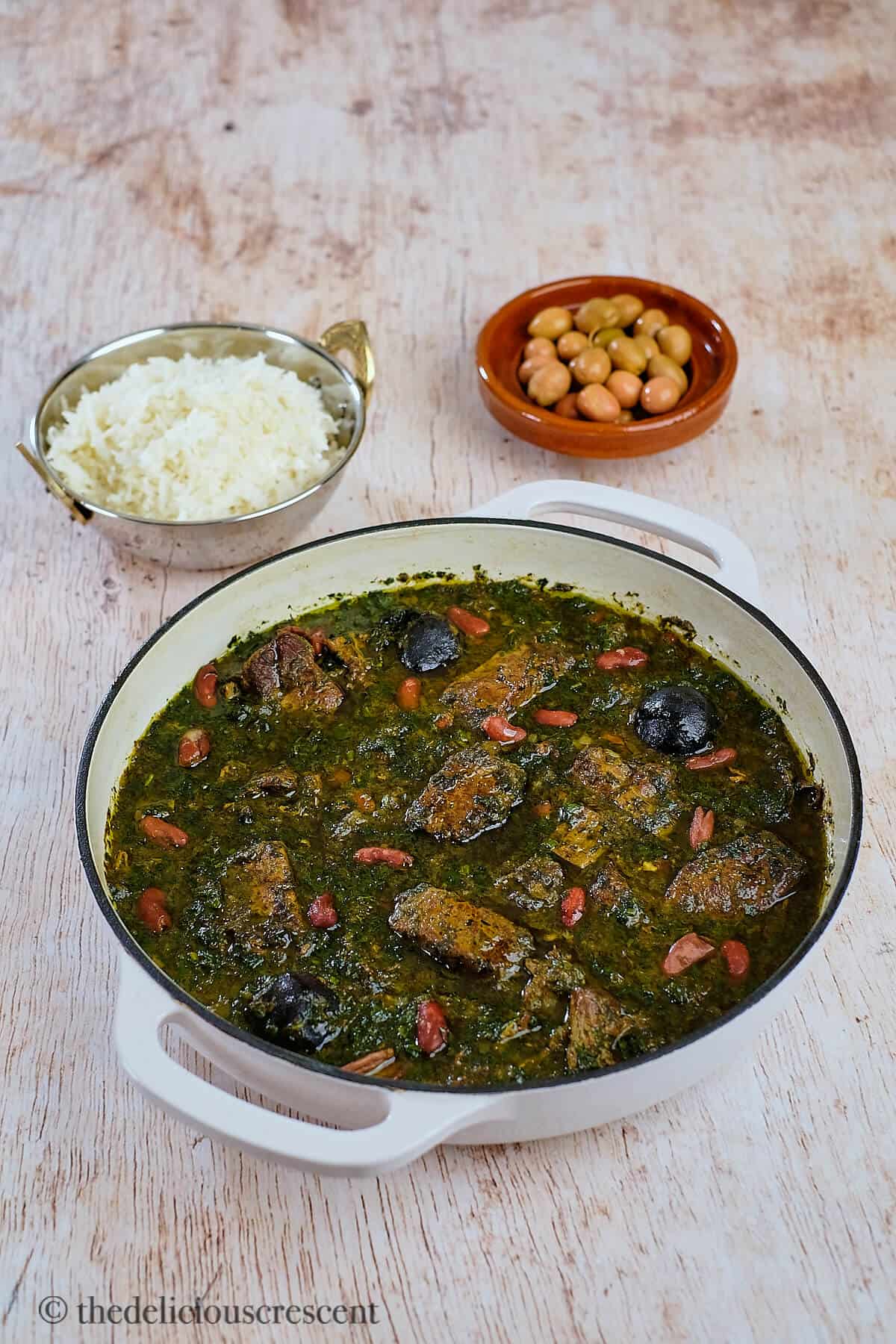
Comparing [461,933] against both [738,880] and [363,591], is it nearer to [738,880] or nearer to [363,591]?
[738,880]

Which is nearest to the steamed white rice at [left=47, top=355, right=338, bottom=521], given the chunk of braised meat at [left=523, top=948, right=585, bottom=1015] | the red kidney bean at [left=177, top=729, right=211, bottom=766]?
the red kidney bean at [left=177, top=729, right=211, bottom=766]

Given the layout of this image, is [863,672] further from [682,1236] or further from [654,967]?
[682,1236]

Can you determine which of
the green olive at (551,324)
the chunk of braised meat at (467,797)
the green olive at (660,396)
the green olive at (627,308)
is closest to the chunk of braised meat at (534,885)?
the chunk of braised meat at (467,797)

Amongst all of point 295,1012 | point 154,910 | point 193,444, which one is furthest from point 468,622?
point 295,1012

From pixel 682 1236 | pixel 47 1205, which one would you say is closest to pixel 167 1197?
pixel 47 1205

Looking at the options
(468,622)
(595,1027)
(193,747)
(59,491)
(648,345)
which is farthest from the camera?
(648,345)

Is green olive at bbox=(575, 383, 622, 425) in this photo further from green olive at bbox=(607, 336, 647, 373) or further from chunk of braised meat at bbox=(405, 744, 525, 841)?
chunk of braised meat at bbox=(405, 744, 525, 841)
